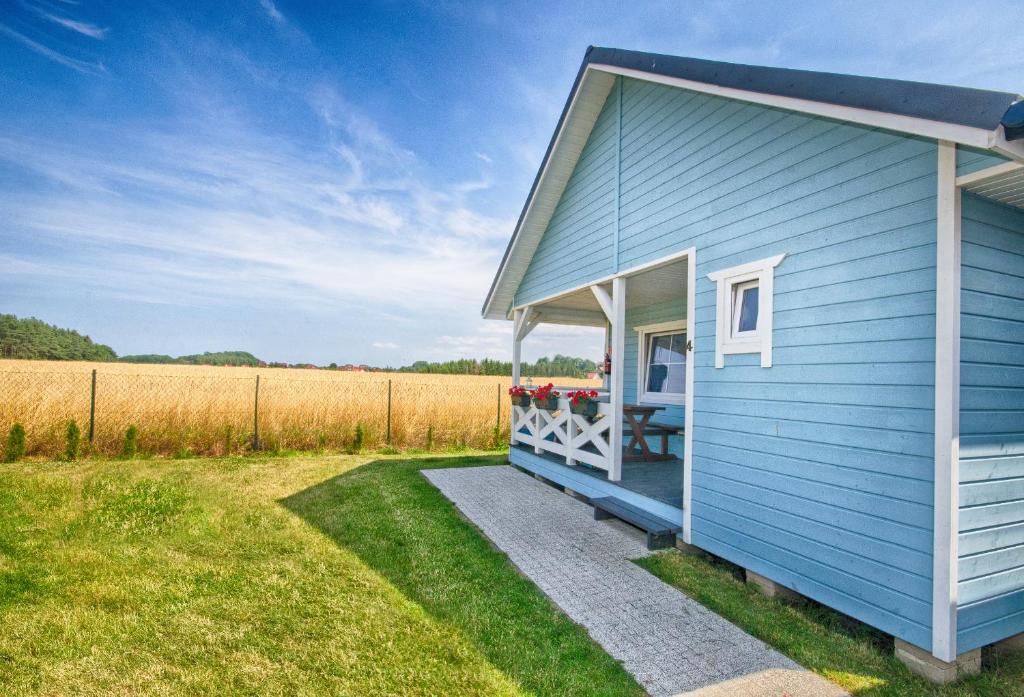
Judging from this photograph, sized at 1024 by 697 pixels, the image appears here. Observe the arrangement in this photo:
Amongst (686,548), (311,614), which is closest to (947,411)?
(686,548)

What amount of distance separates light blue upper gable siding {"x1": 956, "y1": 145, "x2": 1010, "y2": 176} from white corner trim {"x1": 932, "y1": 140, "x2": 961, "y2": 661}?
25mm

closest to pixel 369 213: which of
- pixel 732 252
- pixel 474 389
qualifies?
pixel 474 389

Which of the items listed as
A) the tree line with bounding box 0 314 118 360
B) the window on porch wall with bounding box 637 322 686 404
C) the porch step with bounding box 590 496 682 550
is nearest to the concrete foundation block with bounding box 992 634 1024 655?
the porch step with bounding box 590 496 682 550

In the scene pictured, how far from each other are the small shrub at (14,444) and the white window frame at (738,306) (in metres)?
11.2

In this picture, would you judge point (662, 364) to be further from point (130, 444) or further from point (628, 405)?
point (130, 444)

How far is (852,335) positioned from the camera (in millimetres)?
3059

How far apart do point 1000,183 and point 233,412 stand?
12058 millimetres

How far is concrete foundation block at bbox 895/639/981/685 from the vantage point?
8.25 feet

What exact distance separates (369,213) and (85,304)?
12.8m

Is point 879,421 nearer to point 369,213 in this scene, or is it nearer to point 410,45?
point 410,45

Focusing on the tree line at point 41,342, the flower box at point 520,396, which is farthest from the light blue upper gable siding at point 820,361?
the tree line at point 41,342

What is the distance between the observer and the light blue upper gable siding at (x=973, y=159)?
239 centimetres

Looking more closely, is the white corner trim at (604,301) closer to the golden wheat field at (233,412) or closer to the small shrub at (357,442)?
the golden wheat field at (233,412)

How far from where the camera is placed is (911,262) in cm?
274
